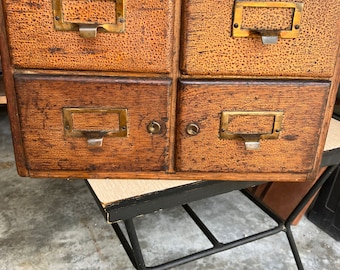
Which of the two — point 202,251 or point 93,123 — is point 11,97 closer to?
point 93,123

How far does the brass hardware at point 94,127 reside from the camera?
806 millimetres

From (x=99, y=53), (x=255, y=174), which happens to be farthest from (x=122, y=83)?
(x=255, y=174)

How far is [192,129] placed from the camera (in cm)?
84

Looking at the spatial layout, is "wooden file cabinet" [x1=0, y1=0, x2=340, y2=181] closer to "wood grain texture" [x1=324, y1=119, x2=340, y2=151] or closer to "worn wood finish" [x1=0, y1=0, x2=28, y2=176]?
"worn wood finish" [x1=0, y1=0, x2=28, y2=176]

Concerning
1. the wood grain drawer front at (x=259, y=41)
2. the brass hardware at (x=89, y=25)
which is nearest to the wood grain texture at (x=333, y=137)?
the wood grain drawer front at (x=259, y=41)

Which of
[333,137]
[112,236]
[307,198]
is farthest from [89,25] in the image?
[112,236]

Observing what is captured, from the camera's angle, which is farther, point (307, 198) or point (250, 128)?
point (307, 198)

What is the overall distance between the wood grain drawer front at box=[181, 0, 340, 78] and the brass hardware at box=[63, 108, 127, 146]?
0.57ft

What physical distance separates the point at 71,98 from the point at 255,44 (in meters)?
0.39

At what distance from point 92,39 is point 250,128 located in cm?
38

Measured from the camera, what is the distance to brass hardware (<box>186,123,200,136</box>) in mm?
835

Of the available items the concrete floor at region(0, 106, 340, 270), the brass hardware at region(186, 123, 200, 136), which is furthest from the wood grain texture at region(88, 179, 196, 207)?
the concrete floor at region(0, 106, 340, 270)

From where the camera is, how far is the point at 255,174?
0.89 metres

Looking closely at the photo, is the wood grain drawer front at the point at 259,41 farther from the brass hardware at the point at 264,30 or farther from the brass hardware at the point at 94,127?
the brass hardware at the point at 94,127
